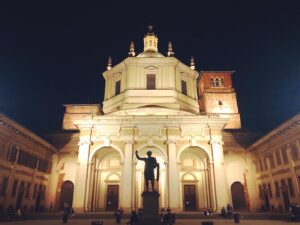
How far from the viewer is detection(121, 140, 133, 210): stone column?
72.0ft

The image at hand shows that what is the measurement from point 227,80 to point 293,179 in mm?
25036

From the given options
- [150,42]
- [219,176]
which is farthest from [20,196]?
[150,42]

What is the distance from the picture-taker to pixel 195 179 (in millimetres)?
26859

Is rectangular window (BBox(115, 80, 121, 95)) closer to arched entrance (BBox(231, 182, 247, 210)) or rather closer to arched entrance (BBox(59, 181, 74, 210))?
arched entrance (BBox(59, 181, 74, 210))

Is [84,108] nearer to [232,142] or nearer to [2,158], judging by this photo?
[2,158]

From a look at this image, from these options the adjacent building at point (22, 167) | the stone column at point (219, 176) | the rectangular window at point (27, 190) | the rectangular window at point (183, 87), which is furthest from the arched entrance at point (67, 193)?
the rectangular window at point (183, 87)

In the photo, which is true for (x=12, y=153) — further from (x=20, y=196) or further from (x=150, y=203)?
(x=150, y=203)

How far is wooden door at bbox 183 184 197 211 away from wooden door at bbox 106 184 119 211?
23.3 ft

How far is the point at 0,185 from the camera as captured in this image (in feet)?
65.2

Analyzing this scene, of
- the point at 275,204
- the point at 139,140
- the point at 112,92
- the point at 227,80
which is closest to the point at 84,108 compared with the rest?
the point at 112,92

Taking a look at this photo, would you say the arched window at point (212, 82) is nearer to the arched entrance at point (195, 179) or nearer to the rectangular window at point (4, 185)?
the arched entrance at point (195, 179)

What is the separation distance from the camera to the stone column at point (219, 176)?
880 inches

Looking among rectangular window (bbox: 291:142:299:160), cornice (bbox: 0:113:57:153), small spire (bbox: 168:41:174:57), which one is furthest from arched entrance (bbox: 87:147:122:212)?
rectangular window (bbox: 291:142:299:160)

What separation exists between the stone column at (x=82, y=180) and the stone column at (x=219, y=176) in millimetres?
11681
